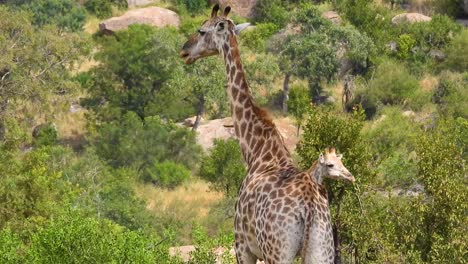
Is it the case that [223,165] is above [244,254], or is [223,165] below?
below

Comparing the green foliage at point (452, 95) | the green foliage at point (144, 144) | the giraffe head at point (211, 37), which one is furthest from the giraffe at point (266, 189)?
the green foliage at point (452, 95)

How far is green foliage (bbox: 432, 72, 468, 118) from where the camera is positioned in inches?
1524

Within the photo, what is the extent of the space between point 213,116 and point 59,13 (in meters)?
12.8

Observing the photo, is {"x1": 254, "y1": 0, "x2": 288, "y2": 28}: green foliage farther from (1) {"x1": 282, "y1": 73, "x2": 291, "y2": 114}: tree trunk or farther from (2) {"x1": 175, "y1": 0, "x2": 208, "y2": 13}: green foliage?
(1) {"x1": 282, "y1": 73, "x2": 291, "y2": 114}: tree trunk

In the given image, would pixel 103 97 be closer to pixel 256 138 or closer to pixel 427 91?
pixel 427 91

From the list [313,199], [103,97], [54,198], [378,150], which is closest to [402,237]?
[313,199]

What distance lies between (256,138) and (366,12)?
38381 mm

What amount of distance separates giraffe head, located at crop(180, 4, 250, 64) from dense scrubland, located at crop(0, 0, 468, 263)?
2704mm

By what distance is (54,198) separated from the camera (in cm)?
2041

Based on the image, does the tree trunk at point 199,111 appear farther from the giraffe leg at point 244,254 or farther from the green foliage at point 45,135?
the giraffe leg at point 244,254

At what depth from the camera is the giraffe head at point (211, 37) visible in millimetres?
10820

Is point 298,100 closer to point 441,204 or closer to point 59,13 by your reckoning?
point 59,13

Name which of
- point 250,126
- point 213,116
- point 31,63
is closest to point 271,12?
point 213,116

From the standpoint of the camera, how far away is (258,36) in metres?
46.8
